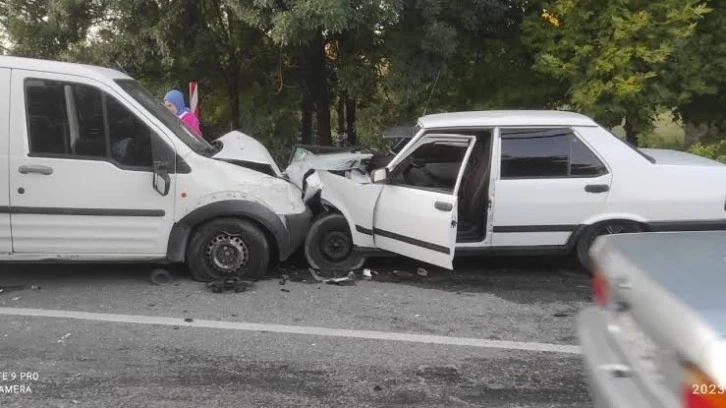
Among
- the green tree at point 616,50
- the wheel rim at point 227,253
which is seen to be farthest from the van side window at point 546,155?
the green tree at point 616,50

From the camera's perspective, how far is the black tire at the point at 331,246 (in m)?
6.55

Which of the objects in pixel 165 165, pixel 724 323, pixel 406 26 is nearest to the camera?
pixel 724 323

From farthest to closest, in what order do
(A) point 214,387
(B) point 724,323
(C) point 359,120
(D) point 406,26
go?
(C) point 359,120 → (D) point 406,26 → (A) point 214,387 → (B) point 724,323

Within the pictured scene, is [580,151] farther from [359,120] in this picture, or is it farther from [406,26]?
[359,120]

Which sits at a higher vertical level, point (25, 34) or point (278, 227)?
point (25, 34)

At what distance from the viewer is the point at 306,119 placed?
38.8 feet

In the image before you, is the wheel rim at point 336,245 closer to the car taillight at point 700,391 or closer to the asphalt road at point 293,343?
the asphalt road at point 293,343

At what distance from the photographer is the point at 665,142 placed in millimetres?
11430

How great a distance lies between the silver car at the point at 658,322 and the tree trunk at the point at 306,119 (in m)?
8.75

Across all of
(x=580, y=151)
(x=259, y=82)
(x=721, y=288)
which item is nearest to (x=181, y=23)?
(x=259, y=82)

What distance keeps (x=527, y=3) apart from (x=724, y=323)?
8451 millimetres

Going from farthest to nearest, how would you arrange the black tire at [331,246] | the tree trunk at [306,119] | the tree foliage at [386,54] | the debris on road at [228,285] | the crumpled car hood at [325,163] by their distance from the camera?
1. the tree trunk at [306,119]
2. the tree foliage at [386,54]
3. the crumpled car hood at [325,163]
4. the black tire at [331,246]
5. the debris on road at [228,285]

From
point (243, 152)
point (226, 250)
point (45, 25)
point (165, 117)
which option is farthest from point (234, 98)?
point (226, 250)

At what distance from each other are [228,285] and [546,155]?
10.3ft
